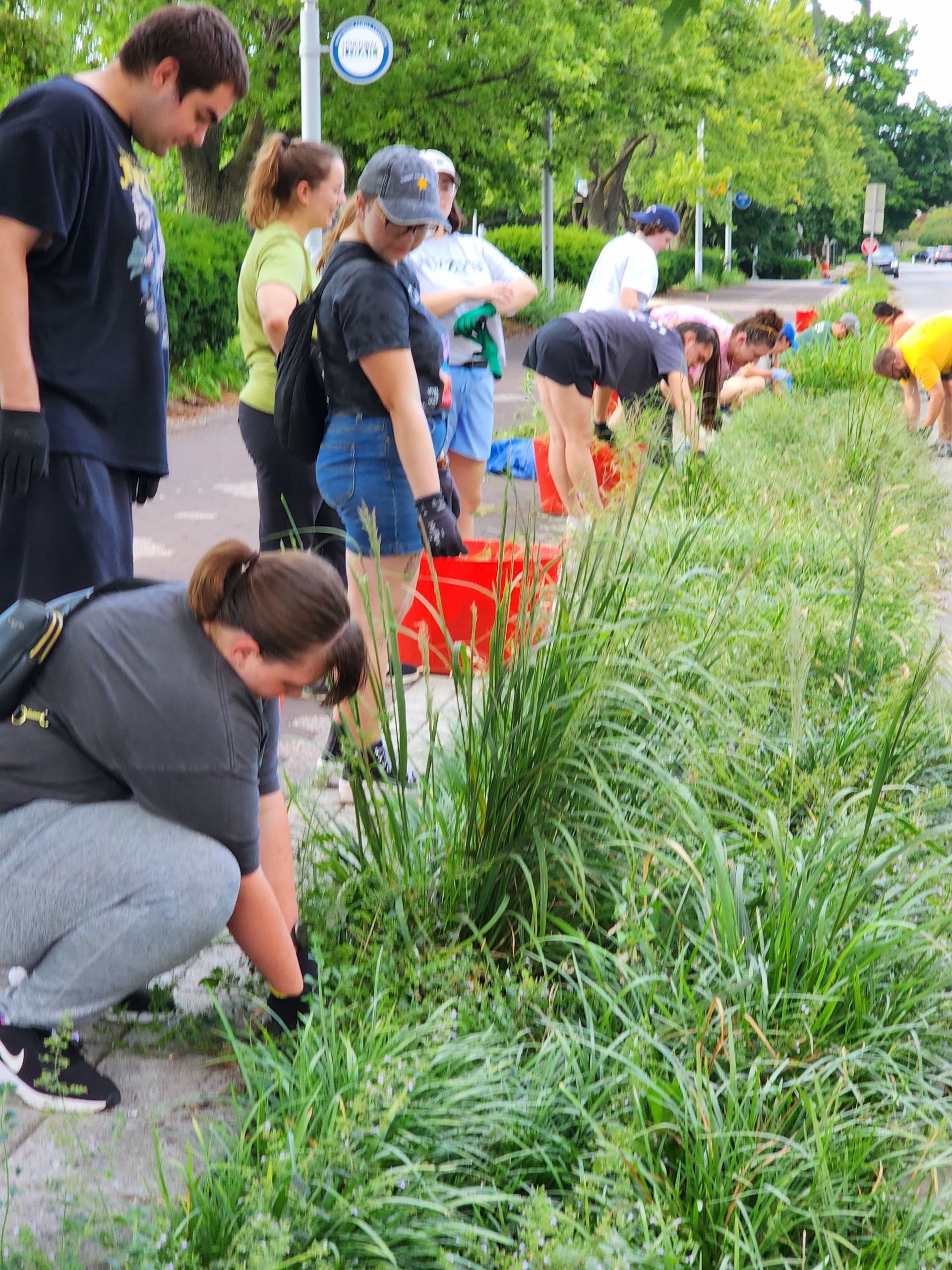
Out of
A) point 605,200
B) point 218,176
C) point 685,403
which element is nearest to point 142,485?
point 685,403

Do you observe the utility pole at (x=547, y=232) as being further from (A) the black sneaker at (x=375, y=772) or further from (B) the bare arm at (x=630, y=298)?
(A) the black sneaker at (x=375, y=772)

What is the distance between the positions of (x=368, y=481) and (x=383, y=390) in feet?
A: 0.90

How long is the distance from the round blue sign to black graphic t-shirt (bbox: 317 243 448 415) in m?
5.61

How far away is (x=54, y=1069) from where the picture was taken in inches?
85.3

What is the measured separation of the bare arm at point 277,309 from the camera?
392 centimetres

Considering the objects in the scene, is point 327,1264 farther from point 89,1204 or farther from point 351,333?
point 351,333

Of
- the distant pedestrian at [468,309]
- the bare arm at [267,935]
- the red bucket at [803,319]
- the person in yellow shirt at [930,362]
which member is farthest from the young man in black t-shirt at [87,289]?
the red bucket at [803,319]

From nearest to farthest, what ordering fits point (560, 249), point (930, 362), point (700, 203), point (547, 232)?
1. point (930, 362)
2. point (547, 232)
3. point (560, 249)
4. point (700, 203)

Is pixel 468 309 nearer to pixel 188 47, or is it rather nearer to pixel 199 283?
pixel 188 47

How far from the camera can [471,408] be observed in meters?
5.26

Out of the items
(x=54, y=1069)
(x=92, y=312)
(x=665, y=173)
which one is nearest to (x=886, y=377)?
(x=92, y=312)

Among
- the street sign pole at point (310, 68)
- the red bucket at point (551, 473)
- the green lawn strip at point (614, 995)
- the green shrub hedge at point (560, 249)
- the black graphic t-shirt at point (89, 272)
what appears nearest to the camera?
the green lawn strip at point (614, 995)

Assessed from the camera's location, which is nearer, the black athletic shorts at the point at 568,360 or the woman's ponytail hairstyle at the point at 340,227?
the woman's ponytail hairstyle at the point at 340,227

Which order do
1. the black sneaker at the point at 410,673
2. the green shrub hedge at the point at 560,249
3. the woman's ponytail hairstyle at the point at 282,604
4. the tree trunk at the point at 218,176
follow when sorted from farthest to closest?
1. the green shrub hedge at the point at 560,249
2. the tree trunk at the point at 218,176
3. the black sneaker at the point at 410,673
4. the woman's ponytail hairstyle at the point at 282,604
